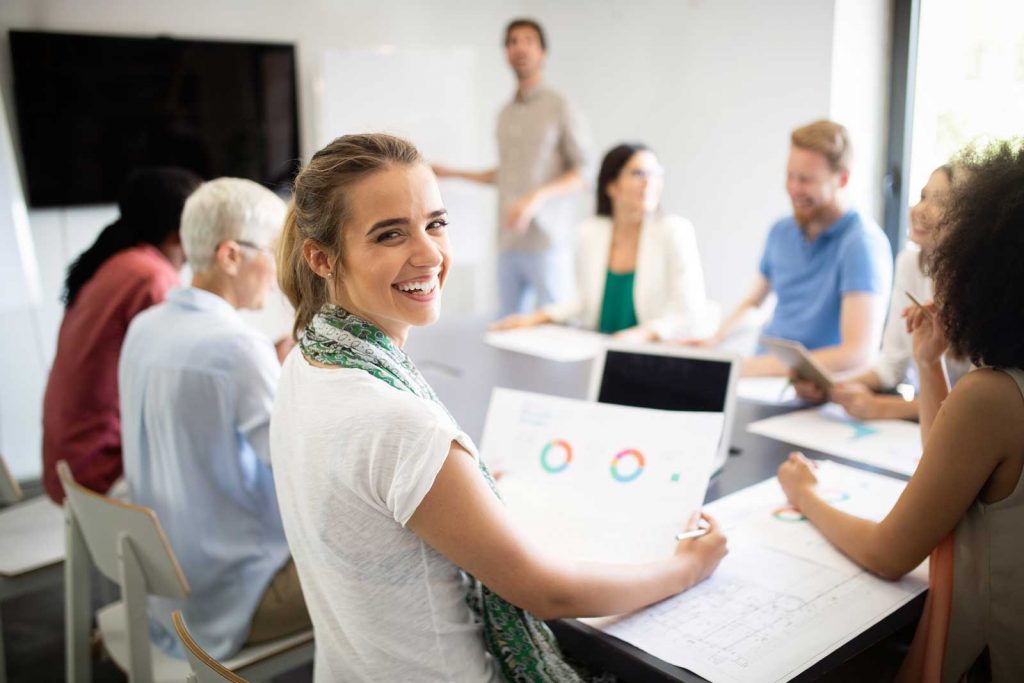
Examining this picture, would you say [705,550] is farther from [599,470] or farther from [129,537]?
[129,537]

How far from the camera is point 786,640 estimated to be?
43.8 inches

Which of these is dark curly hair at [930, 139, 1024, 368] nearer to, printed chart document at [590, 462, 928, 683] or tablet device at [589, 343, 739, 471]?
printed chart document at [590, 462, 928, 683]

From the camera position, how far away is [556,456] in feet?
4.99

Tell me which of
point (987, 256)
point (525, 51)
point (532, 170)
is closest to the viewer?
point (987, 256)

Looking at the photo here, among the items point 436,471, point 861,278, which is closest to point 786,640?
point 436,471

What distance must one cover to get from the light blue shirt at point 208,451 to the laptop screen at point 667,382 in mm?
660

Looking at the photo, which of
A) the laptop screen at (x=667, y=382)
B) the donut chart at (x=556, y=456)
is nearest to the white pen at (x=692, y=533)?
the donut chart at (x=556, y=456)

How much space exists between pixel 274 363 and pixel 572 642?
0.82 meters

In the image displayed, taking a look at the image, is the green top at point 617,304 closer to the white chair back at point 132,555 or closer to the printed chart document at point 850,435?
the printed chart document at point 850,435

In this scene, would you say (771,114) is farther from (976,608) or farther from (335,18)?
(976,608)

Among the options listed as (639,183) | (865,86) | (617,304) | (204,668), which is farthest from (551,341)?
(865,86)

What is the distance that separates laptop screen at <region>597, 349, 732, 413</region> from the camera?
1.64 m

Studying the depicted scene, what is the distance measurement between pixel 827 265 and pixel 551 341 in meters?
0.83

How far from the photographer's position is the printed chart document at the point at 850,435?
1692mm
